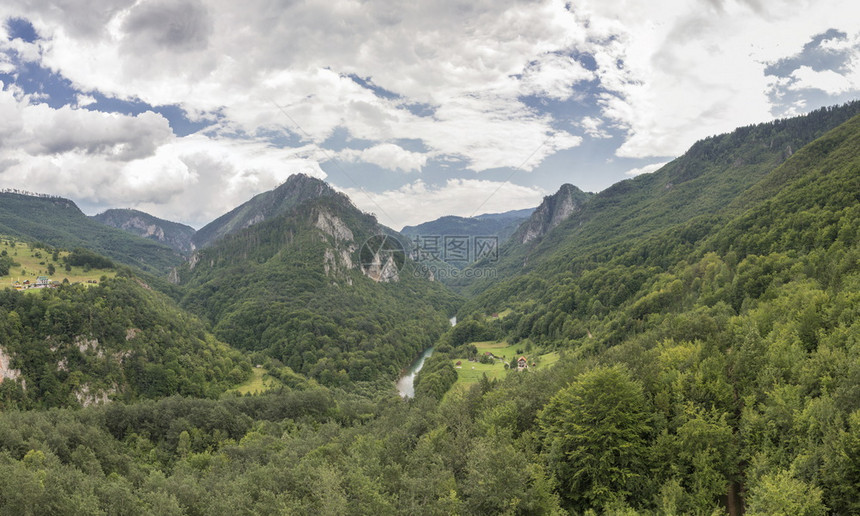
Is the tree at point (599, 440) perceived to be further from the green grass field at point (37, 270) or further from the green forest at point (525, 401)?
the green grass field at point (37, 270)

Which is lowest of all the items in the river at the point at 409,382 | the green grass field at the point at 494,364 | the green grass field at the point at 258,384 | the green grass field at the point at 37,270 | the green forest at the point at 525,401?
the river at the point at 409,382

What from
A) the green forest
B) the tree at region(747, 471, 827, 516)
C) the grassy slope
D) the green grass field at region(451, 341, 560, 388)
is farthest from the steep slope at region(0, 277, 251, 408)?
the tree at region(747, 471, 827, 516)

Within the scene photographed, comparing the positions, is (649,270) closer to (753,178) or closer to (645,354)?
(645,354)

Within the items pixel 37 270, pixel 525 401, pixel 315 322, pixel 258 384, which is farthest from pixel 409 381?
pixel 37 270

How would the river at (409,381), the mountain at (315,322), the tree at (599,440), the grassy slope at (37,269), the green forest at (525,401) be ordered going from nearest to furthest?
the green forest at (525,401)
the tree at (599,440)
the grassy slope at (37,269)
the river at (409,381)
the mountain at (315,322)

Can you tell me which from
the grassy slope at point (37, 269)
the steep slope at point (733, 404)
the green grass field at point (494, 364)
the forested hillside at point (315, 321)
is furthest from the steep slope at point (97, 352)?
the steep slope at point (733, 404)

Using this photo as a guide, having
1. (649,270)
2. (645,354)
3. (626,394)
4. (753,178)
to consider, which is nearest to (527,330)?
(649,270)
